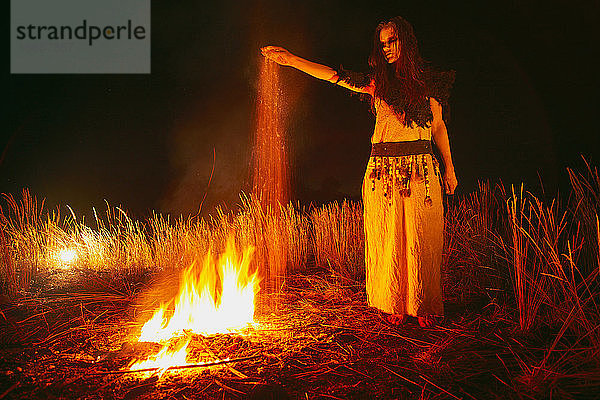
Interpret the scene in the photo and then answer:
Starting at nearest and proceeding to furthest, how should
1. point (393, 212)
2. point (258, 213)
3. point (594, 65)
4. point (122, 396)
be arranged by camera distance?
point (122, 396) → point (393, 212) → point (258, 213) → point (594, 65)

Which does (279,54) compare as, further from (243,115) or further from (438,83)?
(243,115)

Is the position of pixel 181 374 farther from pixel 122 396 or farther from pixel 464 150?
pixel 464 150

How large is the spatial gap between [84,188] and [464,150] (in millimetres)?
6234

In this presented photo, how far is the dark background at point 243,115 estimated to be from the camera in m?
6.86

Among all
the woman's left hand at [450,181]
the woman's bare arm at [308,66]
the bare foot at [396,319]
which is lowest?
the bare foot at [396,319]

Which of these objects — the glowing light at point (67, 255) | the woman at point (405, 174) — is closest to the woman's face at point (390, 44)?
the woman at point (405, 174)

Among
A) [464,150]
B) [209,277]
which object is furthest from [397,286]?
[464,150]

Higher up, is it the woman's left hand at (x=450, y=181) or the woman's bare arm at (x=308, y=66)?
the woman's bare arm at (x=308, y=66)

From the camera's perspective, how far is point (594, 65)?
7.15 m

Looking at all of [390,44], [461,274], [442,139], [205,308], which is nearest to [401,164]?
[442,139]

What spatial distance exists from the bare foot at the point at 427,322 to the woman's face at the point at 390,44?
1568 mm

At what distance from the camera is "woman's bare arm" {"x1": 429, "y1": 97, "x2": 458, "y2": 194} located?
3.04 metres

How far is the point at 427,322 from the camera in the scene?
293cm

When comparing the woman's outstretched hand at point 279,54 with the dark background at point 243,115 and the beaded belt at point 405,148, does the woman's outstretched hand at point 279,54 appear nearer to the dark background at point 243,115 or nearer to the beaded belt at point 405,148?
the beaded belt at point 405,148
